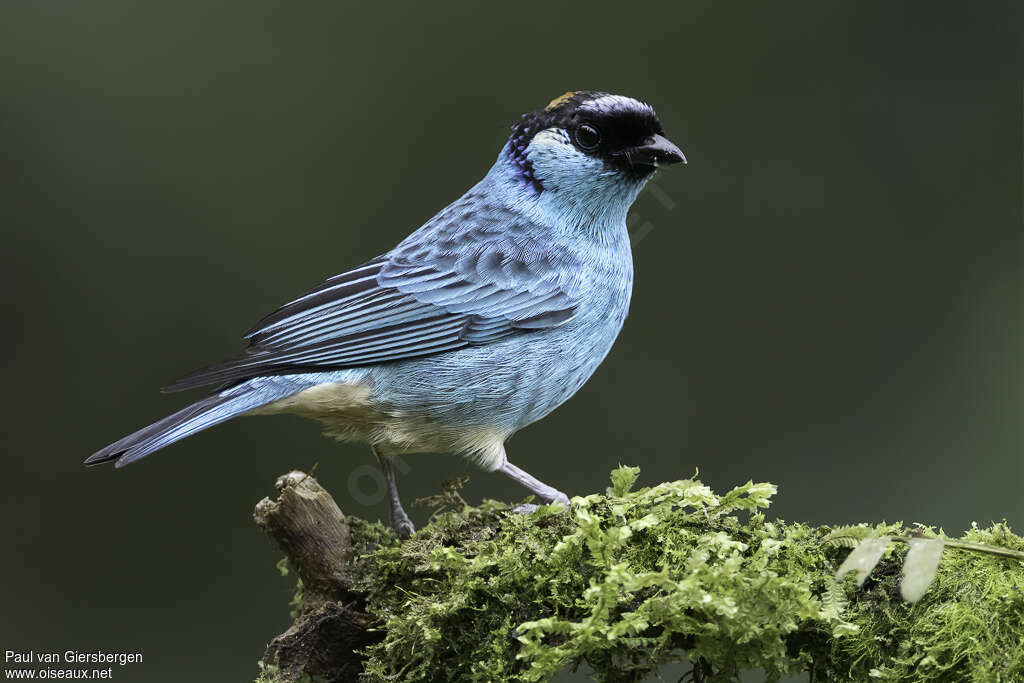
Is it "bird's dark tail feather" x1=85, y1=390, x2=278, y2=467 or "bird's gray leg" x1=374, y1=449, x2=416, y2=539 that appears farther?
"bird's gray leg" x1=374, y1=449, x2=416, y2=539

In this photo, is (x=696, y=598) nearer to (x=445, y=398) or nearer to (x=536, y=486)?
(x=536, y=486)

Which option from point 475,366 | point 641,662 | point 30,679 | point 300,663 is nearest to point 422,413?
point 475,366

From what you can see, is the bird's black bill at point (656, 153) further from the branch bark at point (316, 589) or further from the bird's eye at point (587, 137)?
the branch bark at point (316, 589)

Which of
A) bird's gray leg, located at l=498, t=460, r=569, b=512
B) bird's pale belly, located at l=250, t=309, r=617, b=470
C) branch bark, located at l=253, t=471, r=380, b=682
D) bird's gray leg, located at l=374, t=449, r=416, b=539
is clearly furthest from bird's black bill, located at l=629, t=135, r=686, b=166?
branch bark, located at l=253, t=471, r=380, b=682

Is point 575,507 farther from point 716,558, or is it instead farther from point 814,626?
point 814,626

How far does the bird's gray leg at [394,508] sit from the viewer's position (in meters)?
4.15

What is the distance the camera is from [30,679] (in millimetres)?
5473

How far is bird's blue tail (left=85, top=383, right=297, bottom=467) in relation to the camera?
11.4 ft

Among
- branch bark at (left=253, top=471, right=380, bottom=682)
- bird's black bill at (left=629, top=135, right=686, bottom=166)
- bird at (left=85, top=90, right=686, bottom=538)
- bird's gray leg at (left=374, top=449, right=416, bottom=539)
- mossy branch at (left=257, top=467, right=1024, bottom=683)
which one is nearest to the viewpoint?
mossy branch at (left=257, top=467, right=1024, bottom=683)

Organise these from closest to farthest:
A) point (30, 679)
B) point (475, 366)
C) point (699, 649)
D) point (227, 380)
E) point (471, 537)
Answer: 1. point (699, 649)
2. point (471, 537)
3. point (227, 380)
4. point (475, 366)
5. point (30, 679)

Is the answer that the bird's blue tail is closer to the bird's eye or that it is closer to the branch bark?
the branch bark

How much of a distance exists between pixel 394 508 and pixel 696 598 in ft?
6.31

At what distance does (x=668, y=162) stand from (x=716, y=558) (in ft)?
7.18

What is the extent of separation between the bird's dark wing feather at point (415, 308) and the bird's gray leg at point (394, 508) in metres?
0.50
